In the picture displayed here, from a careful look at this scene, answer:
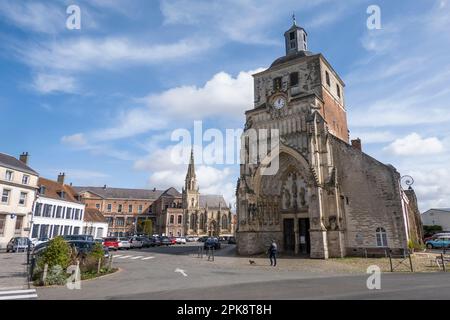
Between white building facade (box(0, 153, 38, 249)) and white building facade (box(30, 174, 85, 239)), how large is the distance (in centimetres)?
134

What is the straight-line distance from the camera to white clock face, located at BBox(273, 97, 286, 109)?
26.8m

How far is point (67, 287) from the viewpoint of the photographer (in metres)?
10.3

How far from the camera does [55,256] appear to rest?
11570 millimetres

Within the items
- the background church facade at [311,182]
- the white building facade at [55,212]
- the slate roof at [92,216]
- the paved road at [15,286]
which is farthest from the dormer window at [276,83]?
the slate roof at [92,216]

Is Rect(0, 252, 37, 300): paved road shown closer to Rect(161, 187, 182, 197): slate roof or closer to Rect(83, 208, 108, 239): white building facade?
Rect(83, 208, 108, 239): white building facade

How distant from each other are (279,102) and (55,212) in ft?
100.0

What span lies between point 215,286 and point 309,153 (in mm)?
15365

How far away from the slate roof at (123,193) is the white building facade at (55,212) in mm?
43387

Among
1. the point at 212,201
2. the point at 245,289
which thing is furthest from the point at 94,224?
the point at 212,201

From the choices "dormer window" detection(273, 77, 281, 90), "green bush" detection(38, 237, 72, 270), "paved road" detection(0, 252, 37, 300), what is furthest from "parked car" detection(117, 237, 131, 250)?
"dormer window" detection(273, 77, 281, 90)

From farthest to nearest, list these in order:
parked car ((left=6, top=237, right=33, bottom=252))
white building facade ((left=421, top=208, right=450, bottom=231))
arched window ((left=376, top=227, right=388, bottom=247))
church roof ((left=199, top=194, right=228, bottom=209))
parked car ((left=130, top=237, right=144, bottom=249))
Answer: church roof ((left=199, top=194, right=228, bottom=209)) < white building facade ((left=421, top=208, right=450, bottom=231)) < parked car ((left=130, top=237, right=144, bottom=249)) < parked car ((left=6, top=237, right=33, bottom=252)) < arched window ((left=376, top=227, right=388, bottom=247))

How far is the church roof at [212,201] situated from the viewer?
85.2 meters
